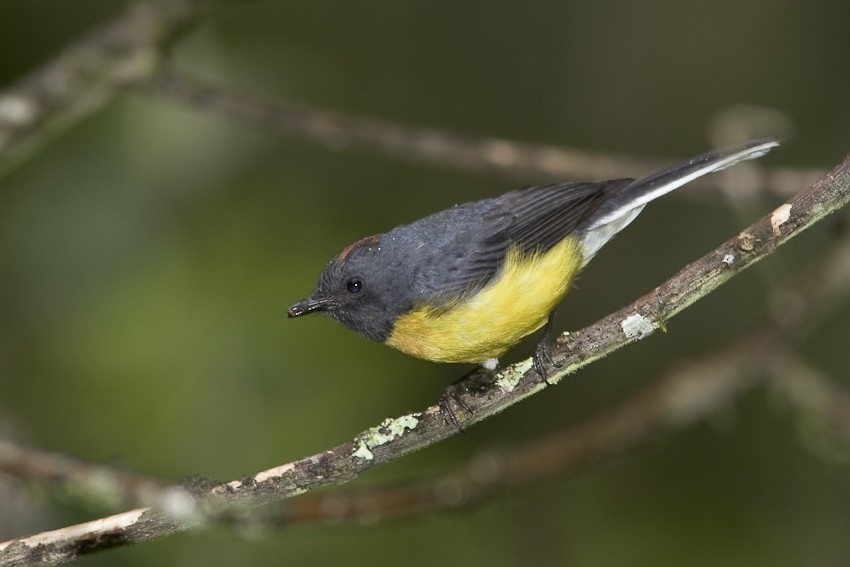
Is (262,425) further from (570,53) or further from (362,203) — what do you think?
(570,53)

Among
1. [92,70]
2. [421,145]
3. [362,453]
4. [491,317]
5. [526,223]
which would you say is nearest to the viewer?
[362,453]

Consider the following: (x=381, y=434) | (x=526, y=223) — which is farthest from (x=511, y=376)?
(x=526, y=223)

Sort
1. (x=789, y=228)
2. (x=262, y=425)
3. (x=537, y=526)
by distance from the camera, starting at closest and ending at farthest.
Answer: (x=789, y=228) < (x=262, y=425) < (x=537, y=526)

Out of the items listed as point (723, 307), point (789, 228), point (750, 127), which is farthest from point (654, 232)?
point (789, 228)

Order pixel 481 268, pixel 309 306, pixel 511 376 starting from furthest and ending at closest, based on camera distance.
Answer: pixel 481 268, pixel 309 306, pixel 511 376

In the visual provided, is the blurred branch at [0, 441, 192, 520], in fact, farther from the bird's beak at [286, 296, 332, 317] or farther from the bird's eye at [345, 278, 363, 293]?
the bird's eye at [345, 278, 363, 293]

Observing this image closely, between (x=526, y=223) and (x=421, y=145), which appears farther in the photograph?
(x=421, y=145)

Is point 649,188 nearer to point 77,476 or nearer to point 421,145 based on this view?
point 421,145
